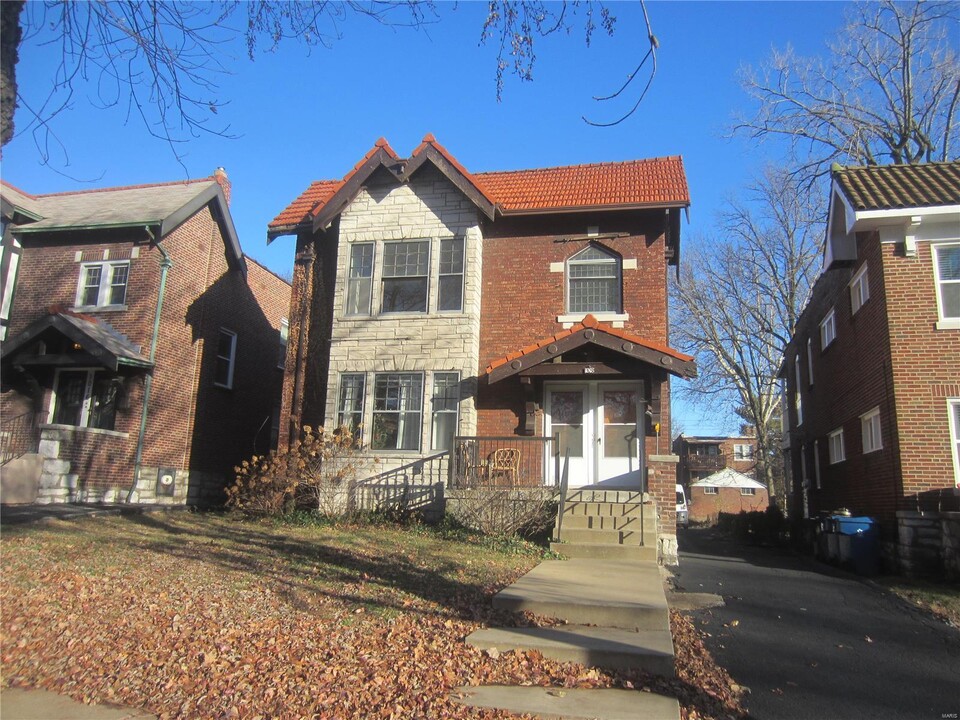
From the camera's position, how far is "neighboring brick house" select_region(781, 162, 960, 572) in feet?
38.5

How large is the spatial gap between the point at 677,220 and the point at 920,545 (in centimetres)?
752

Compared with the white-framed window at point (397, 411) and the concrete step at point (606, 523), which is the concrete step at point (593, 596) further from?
the white-framed window at point (397, 411)

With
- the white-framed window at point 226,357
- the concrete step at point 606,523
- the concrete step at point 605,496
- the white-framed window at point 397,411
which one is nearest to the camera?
the concrete step at point 606,523

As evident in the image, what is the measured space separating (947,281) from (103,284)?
18.0 metres

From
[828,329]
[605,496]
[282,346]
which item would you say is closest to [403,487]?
[605,496]

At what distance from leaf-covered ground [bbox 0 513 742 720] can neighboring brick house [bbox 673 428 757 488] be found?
49630 mm

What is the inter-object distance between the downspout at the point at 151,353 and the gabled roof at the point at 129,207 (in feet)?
1.54

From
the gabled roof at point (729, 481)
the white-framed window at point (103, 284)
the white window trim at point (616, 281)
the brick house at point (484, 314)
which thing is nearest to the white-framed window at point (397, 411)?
the brick house at point (484, 314)

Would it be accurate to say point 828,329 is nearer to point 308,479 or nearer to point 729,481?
point 308,479

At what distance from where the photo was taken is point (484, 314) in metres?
14.7

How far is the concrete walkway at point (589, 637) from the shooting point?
466 cm

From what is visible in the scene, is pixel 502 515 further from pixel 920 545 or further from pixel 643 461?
pixel 920 545

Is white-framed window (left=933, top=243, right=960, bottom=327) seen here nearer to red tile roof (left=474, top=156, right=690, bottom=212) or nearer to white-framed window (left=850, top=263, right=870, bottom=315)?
white-framed window (left=850, top=263, right=870, bottom=315)

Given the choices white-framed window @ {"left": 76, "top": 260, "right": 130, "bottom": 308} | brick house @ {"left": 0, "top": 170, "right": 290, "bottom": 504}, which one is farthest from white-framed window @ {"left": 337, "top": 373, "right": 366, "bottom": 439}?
white-framed window @ {"left": 76, "top": 260, "right": 130, "bottom": 308}
